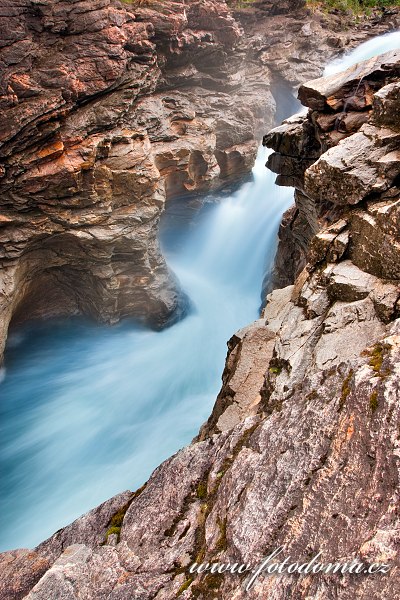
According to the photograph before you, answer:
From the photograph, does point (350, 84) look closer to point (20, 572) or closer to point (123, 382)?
point (20, 572)

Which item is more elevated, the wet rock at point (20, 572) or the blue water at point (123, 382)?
the blue water at point (123, 382)

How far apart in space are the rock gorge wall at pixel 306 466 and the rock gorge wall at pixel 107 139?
32.0ft

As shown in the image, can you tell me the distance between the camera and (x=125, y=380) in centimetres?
1692

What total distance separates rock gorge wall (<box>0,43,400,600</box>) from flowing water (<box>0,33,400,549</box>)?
6.91 m

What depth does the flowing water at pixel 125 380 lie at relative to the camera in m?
12.7

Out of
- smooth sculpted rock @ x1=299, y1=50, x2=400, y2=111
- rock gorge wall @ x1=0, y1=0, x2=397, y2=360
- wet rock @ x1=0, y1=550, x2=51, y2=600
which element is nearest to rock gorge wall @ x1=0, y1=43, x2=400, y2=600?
wet rock @ x1=0, y1=550, x2=51, y2=600

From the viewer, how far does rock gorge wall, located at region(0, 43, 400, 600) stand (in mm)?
3320

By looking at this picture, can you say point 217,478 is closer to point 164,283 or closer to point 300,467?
point 300,467

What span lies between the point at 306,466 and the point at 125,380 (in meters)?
13.9

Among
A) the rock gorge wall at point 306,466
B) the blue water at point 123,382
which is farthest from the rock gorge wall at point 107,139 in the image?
the rock gorge wall at point 306,466

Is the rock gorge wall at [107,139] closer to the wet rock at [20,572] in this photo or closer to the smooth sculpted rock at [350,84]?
the smooth sculpted rock at [350,84]

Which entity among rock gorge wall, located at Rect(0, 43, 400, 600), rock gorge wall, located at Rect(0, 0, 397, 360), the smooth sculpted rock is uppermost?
rock gorge wall, located at Rect(0, 0, 397, 360)

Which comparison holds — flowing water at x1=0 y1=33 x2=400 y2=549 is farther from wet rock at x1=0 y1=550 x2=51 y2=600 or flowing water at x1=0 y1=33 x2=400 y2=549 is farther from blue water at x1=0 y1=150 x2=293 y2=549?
wet rock at x1=0 y1=550 x2=51 y2=600

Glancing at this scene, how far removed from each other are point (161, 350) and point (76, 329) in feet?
15.8
